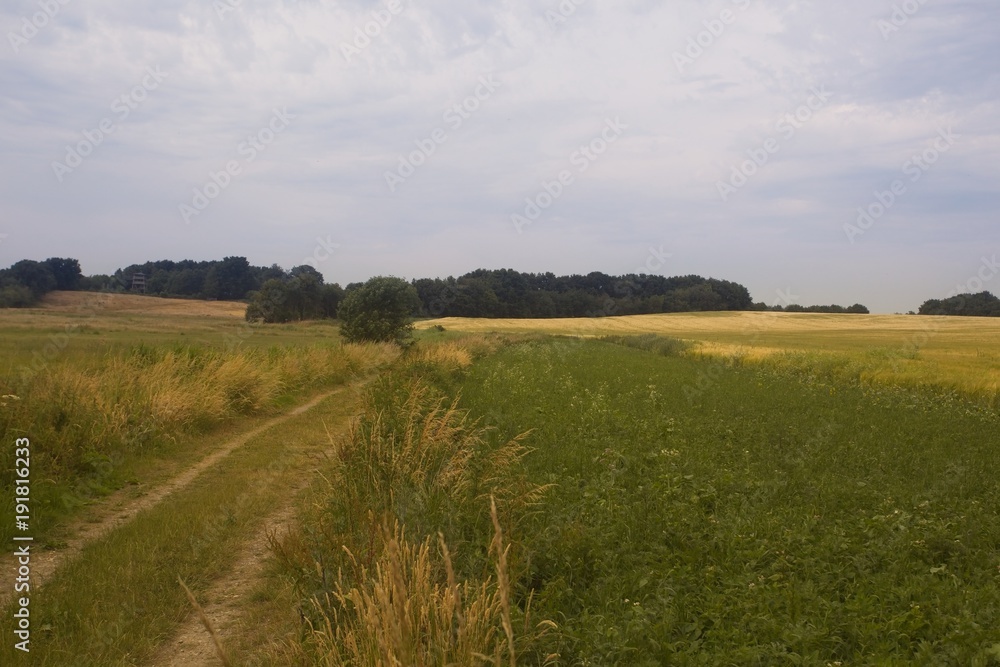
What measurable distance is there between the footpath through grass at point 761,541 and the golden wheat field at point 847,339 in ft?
38.2

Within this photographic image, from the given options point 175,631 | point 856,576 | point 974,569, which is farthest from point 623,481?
point 175,631

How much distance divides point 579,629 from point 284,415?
1170 cm

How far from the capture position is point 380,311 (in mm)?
35594

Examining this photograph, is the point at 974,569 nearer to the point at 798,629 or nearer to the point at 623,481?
the point at 798,629

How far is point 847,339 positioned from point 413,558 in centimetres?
4467

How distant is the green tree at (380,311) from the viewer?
115 ft

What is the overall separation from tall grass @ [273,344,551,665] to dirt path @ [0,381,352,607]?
191 centimetres

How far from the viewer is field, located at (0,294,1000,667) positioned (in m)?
3.71

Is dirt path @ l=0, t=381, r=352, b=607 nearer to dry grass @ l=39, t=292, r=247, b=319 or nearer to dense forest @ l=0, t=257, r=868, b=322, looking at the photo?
dry grass @ l=39, t=292, r=247, b=319

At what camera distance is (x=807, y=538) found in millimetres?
5328

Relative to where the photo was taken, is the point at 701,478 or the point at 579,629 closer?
the point at 579,629

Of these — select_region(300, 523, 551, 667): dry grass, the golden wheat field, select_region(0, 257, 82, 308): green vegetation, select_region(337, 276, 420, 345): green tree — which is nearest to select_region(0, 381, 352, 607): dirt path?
select_region(300, 523, 551, 667): dry grass

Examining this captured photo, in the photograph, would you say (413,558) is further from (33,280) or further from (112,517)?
(33,280)

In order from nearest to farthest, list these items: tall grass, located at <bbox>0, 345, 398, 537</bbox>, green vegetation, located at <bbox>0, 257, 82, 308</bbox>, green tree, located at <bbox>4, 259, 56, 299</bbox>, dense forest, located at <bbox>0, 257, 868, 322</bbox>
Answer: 1. tall grass, located at <bbox>0, 345, 398, 537</bbox>
2. green vegetation, located at <bbox>0, 257, 82, 308</bbox>
3. green tree, located at <bbox>4, 259, 56, 299</bbox>
4. dense forest, located at <bbox>0, 257, 868, 322</bbox>
